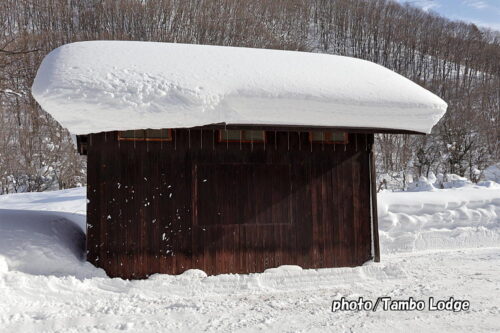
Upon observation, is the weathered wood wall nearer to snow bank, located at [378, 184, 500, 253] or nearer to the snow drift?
the snow drift

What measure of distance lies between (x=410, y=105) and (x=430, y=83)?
38.3 metres

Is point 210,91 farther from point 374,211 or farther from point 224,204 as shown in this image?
point 374,211

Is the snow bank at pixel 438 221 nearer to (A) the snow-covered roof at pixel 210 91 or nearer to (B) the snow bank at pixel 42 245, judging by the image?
(A) the snow-covered roof at pixel 210 91

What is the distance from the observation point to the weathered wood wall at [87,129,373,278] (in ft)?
23.0

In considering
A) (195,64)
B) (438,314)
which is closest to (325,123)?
(195,64)

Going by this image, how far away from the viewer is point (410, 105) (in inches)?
285

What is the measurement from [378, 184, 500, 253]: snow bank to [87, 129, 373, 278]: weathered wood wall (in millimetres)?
2667

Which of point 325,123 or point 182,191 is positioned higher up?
point 325,123

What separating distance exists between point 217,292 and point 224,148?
7.35 ft

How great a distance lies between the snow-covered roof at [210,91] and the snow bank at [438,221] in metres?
3.60

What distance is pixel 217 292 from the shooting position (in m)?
6.36

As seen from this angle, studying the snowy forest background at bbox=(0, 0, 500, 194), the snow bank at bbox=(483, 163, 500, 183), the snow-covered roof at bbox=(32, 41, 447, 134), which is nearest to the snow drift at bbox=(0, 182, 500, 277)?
the snow-covered roof at bbox=(32, 41, 447, 134)

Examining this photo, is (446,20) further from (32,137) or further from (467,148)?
(32,137)

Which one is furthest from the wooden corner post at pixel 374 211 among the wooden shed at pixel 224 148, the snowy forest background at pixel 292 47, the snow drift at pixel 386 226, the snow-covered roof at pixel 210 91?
the snowy forest background at pixel 292 47
